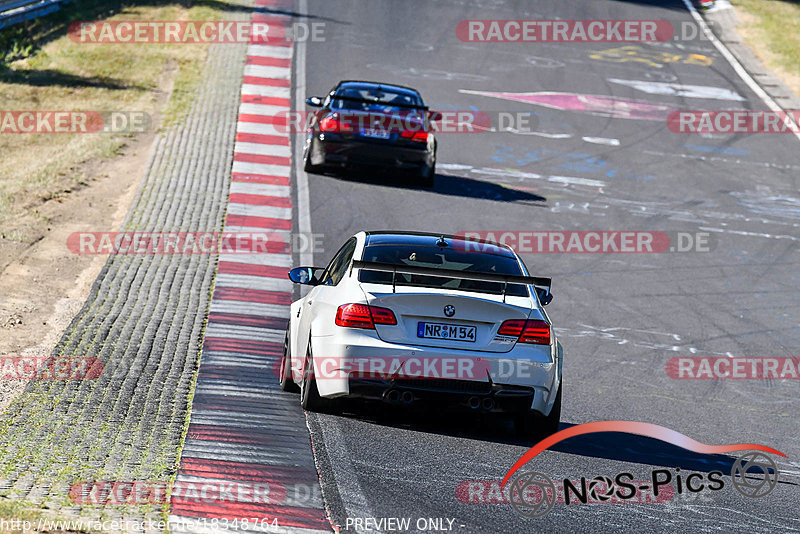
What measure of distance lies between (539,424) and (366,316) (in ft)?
5.17

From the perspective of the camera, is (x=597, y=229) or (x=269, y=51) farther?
(x=269, y=51)

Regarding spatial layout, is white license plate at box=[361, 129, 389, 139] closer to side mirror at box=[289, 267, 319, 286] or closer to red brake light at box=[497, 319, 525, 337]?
side mirror at box=[289, 267, 319, 286]

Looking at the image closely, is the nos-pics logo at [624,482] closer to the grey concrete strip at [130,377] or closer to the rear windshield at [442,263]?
the rear windshield at [442,263]

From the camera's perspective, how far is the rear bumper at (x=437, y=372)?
8.27 metres

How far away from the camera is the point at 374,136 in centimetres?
1920

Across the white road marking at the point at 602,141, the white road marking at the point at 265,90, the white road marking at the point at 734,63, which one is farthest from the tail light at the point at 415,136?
the white road marking at the point at 734,63

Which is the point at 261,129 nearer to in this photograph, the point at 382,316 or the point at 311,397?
the point at 311,397

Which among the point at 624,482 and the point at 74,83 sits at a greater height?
the point at 74,83

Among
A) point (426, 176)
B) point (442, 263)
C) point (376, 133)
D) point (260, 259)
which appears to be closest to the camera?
point (442, 263)

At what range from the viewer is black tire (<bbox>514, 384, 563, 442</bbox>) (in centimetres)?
865

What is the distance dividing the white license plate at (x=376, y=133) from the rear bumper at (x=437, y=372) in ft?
36.2

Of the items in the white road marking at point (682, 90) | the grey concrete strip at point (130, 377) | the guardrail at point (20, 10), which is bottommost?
the grey concrete strip at point (130, 377)

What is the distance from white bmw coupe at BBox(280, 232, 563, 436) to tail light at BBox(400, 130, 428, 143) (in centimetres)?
1068

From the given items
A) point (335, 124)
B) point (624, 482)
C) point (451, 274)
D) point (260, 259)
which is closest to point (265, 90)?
point (335, 124)
